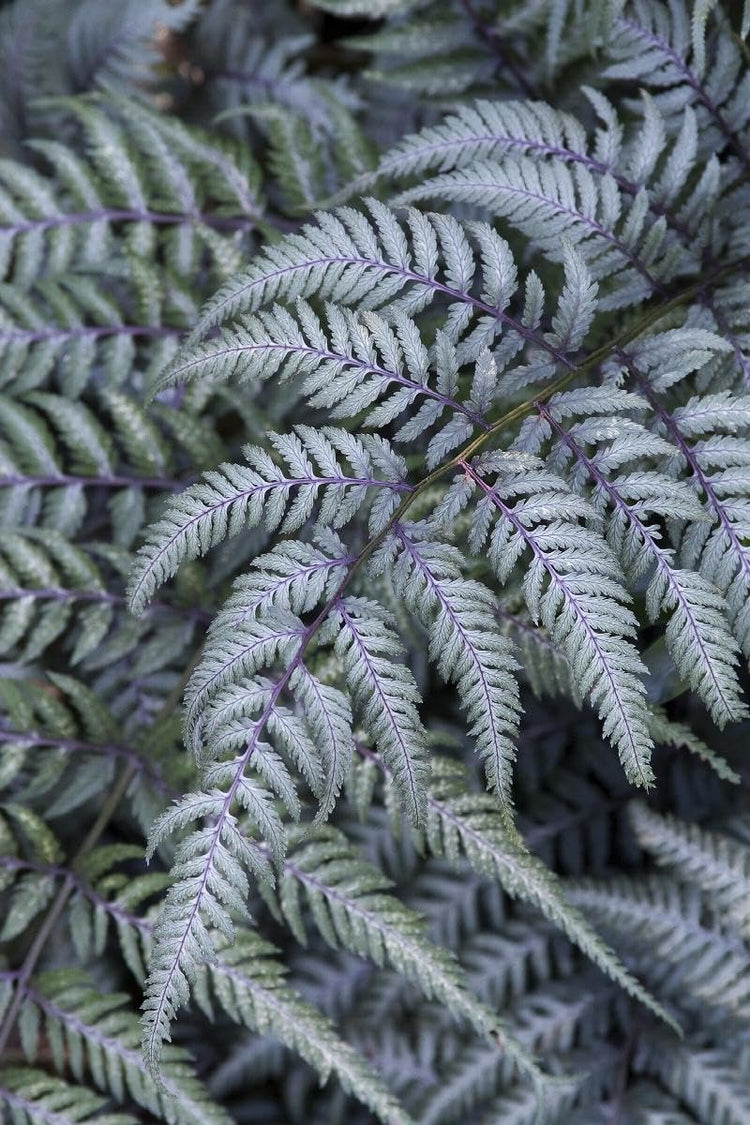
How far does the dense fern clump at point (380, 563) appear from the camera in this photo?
1364 millimetres

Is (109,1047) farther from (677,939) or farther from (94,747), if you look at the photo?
(677,939)

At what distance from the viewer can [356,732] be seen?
1839 millimetres

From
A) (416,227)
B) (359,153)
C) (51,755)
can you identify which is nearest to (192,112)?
(359,153)

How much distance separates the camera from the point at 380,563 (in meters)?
1.41

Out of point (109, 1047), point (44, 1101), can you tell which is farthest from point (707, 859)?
point (44, 1101)

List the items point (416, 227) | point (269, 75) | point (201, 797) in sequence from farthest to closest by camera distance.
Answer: point (269, 75), point (416, 227), point (201, 797)

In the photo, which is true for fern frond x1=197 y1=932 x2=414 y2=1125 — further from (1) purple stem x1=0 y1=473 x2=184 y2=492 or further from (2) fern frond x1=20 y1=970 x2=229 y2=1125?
(1) purple stem x1=0 y1=473 x2=184 y2=492

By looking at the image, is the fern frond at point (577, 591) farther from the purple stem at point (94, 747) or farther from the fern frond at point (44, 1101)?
the fern frond at point (44, 1101)

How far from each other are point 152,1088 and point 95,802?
641mm

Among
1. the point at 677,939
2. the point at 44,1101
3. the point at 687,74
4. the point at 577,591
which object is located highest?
the point at 687,74

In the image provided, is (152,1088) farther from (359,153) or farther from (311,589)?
(359,153)

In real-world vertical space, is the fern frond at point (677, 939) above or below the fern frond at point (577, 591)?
below

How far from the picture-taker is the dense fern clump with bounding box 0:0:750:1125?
53.7 inches

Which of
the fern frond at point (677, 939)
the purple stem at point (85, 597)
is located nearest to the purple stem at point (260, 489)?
the purple stem at point (85, 597)
